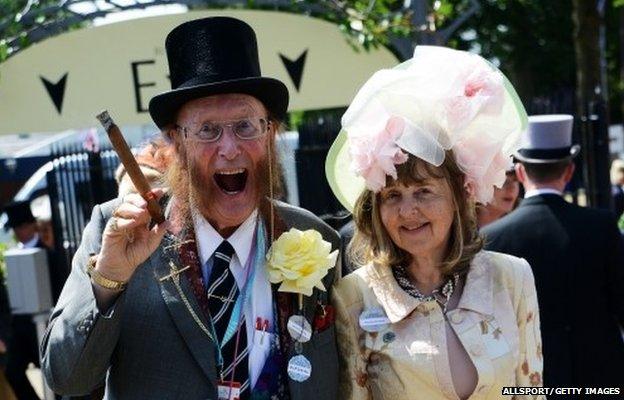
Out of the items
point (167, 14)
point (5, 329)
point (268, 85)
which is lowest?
point (5, 329)

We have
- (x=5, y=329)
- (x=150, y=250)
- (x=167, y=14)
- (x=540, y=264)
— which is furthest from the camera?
(x=5, y=329)

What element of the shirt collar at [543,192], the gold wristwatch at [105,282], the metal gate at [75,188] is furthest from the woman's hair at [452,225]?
the metal gate at [75,188]

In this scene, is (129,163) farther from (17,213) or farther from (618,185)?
(618,185)

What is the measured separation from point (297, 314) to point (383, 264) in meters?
0.39

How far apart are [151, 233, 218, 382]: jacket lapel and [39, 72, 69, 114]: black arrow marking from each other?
4.25 m

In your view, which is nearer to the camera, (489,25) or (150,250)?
(150,250)

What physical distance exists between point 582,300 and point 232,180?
2352mm

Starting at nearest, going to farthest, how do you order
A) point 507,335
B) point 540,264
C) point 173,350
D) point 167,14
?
point 173,350 < point 507,335 < point 540,264 < point 167,14

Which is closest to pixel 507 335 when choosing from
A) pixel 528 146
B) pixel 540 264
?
pixel 540 264

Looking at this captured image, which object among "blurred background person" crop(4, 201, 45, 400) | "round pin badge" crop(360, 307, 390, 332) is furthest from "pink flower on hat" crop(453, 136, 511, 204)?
"blurred background person" crop(4, 201, 45, 400)

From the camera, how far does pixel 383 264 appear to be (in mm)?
3219

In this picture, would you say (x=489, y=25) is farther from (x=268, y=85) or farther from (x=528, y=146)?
(x=268, y=85)

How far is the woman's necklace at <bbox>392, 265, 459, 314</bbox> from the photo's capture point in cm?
316

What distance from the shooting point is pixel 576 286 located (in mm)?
4711
